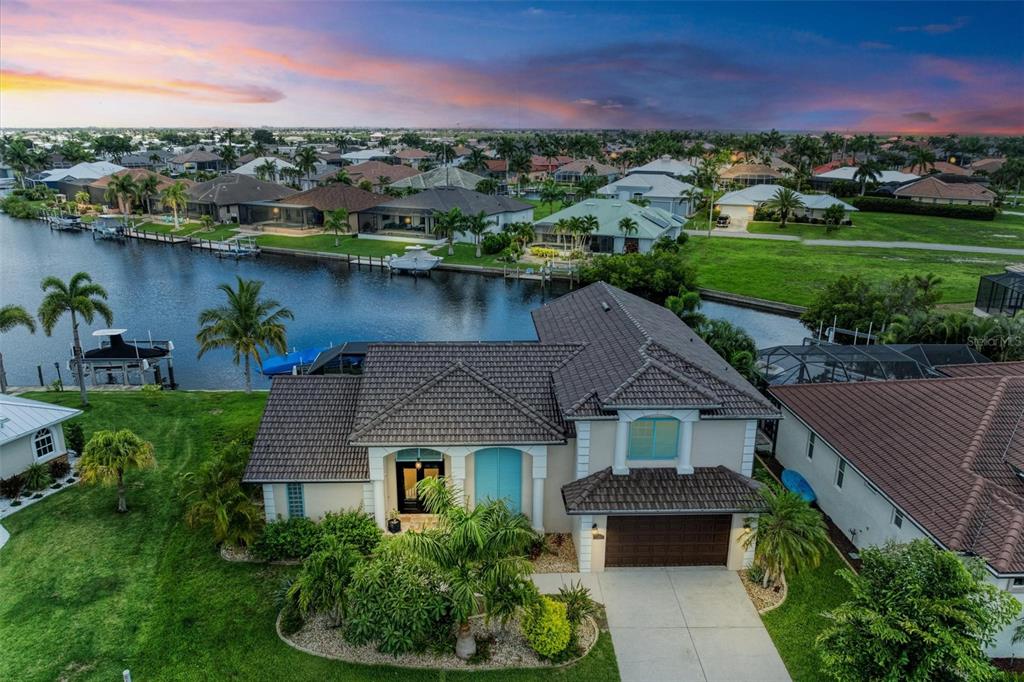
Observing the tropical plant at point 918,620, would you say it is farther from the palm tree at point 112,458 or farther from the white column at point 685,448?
the palm tree at point 112,458

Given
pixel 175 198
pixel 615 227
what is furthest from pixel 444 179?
pixel 615 227

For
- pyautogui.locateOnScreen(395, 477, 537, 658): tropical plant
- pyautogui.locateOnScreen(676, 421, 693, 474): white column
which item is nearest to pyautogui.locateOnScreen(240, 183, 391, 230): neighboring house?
pyautogui.locateOnScreen(676, 421, 693, 474): white column

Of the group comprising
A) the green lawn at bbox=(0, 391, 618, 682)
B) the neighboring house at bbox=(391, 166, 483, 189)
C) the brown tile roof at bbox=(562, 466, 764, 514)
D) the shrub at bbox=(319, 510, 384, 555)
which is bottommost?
the green lawn at bbox=(0, 391, 618, 682)

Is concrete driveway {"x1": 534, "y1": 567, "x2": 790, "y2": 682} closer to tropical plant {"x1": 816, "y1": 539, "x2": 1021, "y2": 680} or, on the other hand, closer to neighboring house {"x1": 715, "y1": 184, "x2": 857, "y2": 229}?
tropical plant {"x1": 816, "y1": 539, "x2": 1021, "y2": 680}

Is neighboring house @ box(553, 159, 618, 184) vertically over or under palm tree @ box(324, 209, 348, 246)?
Answer: over

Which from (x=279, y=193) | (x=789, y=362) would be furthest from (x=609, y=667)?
(x=279, y=193)

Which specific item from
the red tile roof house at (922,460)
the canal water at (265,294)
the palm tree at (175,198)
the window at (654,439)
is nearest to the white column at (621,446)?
the window at (654,439)

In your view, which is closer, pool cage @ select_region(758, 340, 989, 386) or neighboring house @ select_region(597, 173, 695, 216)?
pool cage @ select_region(758, 340, 989, 386)
